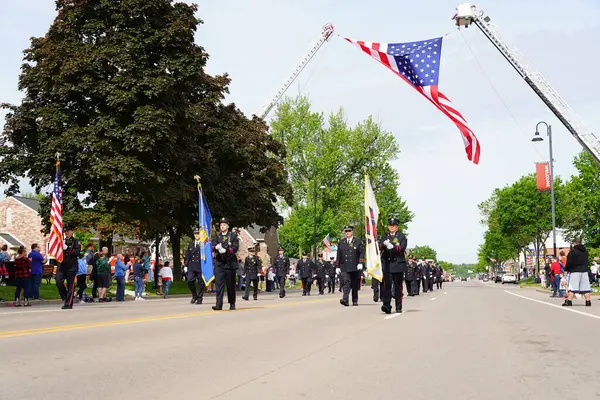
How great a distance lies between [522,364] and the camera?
24.8 ft

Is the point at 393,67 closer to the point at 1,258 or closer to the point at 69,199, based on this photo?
the point at 1,258

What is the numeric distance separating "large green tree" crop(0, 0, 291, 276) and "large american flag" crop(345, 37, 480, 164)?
15191mm

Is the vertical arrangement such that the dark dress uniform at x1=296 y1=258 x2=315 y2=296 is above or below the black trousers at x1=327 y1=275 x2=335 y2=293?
above

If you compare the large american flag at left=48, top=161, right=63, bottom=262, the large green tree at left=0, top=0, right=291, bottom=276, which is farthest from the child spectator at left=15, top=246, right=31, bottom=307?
the large green tree at left=0, top=0, right=291, bottom=276

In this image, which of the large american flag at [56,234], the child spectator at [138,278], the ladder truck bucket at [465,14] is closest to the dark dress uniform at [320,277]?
the child spectator at [138,278]

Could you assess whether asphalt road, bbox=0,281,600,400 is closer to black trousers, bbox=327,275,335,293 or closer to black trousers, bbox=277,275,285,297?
black trousers, bbox=277,275,285,297

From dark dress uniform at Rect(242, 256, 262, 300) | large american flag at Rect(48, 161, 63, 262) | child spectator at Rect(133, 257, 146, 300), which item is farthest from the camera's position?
child spectator at Rect(133, 257, 146, 300)

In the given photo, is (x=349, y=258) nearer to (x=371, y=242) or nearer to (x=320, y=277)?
(x=371, y=242)

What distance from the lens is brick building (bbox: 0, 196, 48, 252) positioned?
81875mm

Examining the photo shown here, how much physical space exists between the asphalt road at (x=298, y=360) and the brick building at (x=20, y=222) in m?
73.3

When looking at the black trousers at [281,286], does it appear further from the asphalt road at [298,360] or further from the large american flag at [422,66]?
the asphalt road at [298,360]

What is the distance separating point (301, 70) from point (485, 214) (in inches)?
1502

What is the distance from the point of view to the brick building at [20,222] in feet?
269

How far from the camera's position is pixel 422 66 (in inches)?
870
